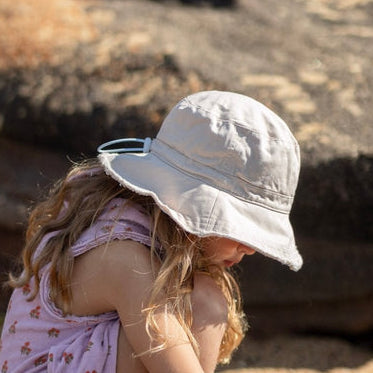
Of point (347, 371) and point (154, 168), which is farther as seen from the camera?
point (347, 371)

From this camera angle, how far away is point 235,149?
170 cm

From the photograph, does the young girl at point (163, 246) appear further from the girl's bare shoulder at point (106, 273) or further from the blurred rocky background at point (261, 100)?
the blurred rocky background at point (261, 100)

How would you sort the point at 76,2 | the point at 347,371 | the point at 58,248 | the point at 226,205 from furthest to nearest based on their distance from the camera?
the point at 76,2
the point at 347,371
the point at 58,248
the point at 226,205

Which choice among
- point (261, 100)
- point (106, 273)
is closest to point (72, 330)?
point (106, 273)

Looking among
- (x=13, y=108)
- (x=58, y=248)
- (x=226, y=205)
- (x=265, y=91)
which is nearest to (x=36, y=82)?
(x=13, y=108)

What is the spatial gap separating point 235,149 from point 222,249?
0.25 meters

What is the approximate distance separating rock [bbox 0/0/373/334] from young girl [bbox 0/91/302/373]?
90cm

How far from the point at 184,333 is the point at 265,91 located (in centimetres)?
134

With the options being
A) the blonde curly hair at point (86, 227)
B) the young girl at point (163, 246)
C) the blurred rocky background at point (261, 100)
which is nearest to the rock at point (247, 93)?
the blurred rocky background at point (261, 100)

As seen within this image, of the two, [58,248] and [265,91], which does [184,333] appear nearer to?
[58,248]

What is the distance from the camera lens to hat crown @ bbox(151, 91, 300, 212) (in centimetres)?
171

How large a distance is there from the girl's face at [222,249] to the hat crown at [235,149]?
0.13 meters

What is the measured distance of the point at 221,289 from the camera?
190 cm

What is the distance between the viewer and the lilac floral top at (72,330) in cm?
173
